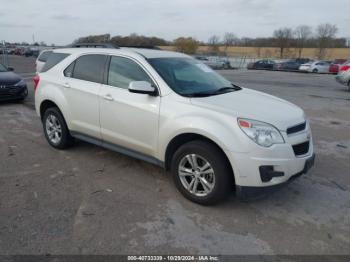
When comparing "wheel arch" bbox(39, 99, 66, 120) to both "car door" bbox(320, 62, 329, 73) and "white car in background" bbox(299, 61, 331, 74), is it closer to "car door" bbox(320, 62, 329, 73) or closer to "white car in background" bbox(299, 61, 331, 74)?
"white car in background" bbox(299, 61, 331, 74)

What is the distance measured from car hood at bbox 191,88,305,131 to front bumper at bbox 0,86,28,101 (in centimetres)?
777

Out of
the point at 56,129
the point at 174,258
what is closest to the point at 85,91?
the point at 56,129

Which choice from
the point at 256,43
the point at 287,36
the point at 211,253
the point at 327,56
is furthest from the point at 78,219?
the point at 256,43

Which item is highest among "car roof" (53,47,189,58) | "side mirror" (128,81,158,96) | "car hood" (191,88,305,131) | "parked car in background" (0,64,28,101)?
"car roof" (53,47,189,58)

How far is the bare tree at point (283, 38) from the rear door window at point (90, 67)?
223ft

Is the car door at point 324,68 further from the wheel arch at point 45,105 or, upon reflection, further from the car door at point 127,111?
the car door at point 127,111

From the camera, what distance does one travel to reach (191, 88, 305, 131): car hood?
328 centimetres

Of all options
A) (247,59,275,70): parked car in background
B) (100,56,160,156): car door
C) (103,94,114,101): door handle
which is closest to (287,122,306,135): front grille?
(100,56,160,156): car door

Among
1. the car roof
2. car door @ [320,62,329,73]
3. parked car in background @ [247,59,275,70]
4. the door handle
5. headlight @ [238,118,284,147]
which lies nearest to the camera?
headlight @ [238,118,284,147]

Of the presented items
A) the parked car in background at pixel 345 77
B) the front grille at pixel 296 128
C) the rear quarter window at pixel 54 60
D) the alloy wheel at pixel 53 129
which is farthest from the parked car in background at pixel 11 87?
the parked car in background at pixel 345 77

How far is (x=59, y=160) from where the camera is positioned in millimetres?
4848

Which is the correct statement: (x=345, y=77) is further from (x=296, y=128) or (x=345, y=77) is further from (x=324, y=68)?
(x=324, y=68)

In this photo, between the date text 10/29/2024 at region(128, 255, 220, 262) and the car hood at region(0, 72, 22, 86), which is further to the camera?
→ the car hood at region(0, 72, 22, 86)

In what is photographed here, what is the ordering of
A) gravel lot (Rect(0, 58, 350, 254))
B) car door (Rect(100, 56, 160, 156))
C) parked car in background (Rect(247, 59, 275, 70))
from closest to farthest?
gravel lot (Rect(0, 58, 350, 254)), car door (Rect(100, 56, 160, 156)), parked car in background (Rect(247, 59, 275, 70))
